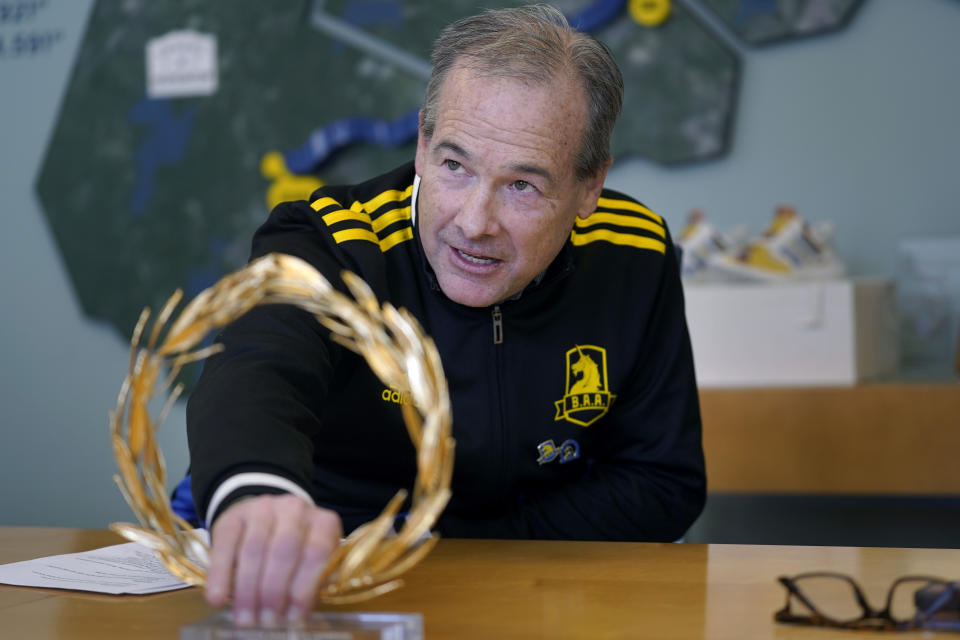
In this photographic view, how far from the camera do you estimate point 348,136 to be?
2914mm

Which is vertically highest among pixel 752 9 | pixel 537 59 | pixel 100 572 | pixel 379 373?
pixel 752 9

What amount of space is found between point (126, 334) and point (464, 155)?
2279mm

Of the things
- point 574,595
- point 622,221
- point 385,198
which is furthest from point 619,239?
point 574,595

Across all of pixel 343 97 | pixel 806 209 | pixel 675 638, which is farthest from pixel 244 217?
pixel 675 638

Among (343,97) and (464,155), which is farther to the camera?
(343,97)

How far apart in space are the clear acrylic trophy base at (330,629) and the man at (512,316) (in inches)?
11.2

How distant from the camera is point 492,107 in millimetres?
1145

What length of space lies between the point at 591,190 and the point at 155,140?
211 cm

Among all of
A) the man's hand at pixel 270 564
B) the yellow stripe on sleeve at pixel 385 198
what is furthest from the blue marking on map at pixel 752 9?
the man's hand at pixel 270 564

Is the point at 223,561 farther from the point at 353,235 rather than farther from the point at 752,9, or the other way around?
the point at 752,9

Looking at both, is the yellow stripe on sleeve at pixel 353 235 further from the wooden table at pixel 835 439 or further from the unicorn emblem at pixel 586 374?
the wooden table at pixel 835 439

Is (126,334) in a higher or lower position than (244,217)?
lower

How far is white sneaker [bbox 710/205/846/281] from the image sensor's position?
2.34 metres

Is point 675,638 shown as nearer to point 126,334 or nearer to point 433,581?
point 433,581
